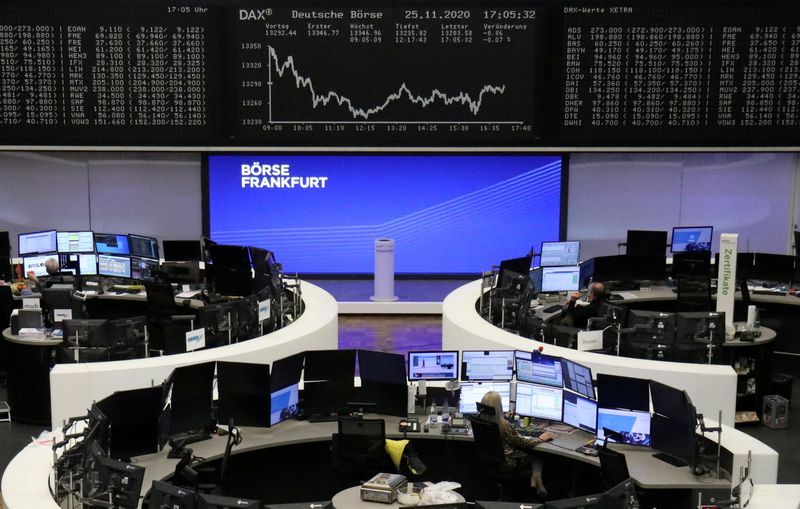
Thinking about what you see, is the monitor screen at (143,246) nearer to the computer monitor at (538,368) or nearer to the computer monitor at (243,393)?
the computer monitor at (243,393)

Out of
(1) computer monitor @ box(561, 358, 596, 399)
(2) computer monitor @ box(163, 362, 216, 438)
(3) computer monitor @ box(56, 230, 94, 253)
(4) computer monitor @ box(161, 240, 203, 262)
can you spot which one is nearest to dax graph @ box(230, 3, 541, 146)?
(4) computer monitor @ box(161, 240, 203, 262)

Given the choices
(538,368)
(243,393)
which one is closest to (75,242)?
(243,393)

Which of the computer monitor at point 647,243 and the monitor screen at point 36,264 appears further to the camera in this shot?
the computer monitor at point 647,243

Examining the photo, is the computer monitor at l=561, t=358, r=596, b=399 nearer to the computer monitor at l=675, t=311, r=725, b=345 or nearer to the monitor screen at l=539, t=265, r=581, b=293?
the computer monitor at l=675, t=311, r=725, b=345

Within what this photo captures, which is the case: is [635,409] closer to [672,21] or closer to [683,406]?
[683,406]

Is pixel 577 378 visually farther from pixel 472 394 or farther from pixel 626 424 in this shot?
pixel 472 394

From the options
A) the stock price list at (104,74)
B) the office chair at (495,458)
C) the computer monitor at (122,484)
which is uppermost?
the stock price list at (104,74)

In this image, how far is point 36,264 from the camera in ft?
41.0

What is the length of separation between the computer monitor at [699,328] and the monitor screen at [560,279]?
103 inches

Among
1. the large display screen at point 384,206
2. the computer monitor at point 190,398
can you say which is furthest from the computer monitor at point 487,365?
the large display screen at point 384,206

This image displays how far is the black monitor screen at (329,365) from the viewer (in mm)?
7996

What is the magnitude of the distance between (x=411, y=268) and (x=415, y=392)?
23.0 ft

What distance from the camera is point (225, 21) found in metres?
12.8

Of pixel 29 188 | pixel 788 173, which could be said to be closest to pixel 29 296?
pixel 29 188
